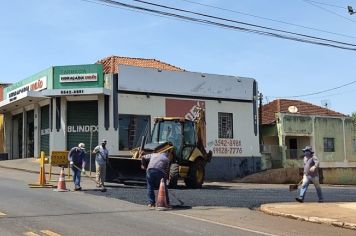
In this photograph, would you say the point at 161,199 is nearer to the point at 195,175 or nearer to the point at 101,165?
the point at 101,165

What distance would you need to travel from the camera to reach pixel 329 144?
1666 inches

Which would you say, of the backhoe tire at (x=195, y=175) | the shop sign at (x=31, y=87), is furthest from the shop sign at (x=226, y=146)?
the backhoe tire at (x=195, y=175)

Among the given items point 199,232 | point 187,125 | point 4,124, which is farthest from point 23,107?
point 199,232

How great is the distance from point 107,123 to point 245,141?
33.6 feet

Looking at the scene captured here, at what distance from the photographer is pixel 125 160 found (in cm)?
2084

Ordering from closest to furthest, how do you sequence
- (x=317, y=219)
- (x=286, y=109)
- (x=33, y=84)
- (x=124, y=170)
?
1. (x=317, y=219)
2. (x=124, y=170)
3. (x=33, y=84)
4. (x=286, y=109)

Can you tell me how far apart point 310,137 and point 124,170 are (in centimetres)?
2388

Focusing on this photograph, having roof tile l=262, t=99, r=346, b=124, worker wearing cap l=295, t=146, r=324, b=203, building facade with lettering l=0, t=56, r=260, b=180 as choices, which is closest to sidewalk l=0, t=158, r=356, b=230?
worker wearing cap l=295, t=146, r=324, b=203

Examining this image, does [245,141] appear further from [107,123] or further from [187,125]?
[187,125]

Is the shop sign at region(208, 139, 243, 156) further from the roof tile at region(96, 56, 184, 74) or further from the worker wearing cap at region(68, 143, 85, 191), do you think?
the worker wearing cap at region(68, 143, 85, 191)

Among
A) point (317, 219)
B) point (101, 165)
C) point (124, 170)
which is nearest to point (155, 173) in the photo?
point (317, 219)

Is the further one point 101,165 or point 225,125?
point 225,125

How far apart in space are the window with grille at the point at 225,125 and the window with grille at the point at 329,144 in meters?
10.4

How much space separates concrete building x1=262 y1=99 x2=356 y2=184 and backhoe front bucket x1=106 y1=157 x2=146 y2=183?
18.6 meters
